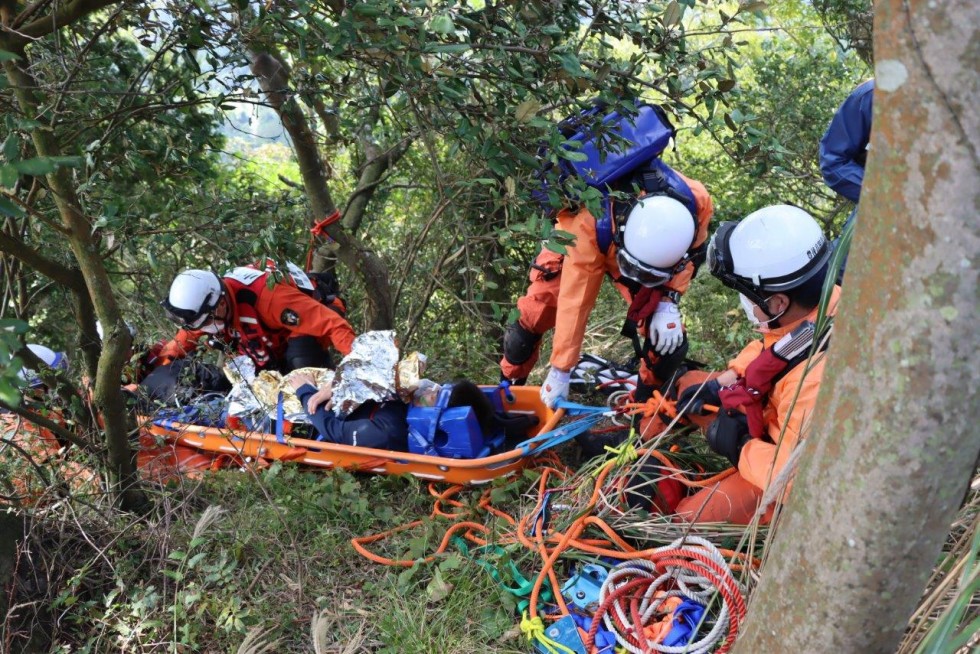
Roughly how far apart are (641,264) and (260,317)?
2.35m

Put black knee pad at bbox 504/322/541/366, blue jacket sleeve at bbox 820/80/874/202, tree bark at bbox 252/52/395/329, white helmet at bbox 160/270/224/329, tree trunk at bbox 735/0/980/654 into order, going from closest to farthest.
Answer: tree trunk at bbox 735/0/980/654 → blue jacket sleeve at bbox 820/80/874/202 → white helmet at bbox 160/270/224/329 → tree bark at bbox 252/52/395/329 → black knee pad at bbox 504/322/541/366

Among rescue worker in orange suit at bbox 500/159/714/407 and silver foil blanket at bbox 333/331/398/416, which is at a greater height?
rescue worker in orange suit at bbox 500/159/714/407

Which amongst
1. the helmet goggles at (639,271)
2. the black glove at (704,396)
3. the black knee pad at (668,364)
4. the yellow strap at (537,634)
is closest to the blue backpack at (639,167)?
the helmet goggles at (639,271)

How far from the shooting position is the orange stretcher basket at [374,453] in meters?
3.59

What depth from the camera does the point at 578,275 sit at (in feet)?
12.2

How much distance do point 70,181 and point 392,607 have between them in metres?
2.04

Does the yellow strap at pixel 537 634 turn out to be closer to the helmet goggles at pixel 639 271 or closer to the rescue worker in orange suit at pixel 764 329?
the rescue worker in orange suit at pixel 764 329

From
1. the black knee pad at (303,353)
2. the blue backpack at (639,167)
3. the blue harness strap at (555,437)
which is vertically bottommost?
the blue harness strap at (555,437)

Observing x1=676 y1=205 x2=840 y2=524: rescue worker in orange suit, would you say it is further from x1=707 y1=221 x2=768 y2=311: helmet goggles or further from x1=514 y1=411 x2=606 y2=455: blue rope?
x1=514 y1=411 x2=606 y2=455: blue rope

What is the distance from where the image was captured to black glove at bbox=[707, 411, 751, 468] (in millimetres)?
2902

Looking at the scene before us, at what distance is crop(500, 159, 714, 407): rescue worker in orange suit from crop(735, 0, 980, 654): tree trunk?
2.23 m

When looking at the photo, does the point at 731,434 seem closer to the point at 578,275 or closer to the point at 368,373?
the point at 578,275

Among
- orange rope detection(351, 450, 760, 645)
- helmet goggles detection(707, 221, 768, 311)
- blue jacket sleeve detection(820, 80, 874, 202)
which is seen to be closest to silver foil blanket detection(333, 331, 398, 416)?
orange rope detection(351, 450, 760, 645)

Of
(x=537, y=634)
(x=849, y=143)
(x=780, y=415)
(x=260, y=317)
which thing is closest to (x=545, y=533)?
(x=537, y=634)
